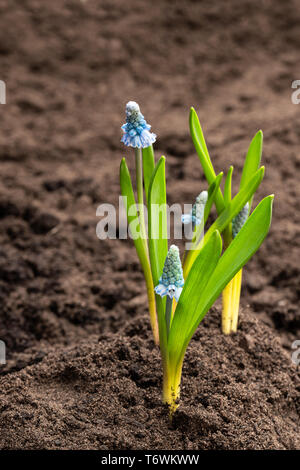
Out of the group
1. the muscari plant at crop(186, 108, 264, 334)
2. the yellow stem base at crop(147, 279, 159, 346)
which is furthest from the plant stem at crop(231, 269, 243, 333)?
the yellow stem base at crop(147, 279, 159, 346)

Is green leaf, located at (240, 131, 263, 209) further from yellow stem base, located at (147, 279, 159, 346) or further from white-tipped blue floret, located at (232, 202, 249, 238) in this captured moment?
yellow stem base, located at (147, 279, 159, 346)

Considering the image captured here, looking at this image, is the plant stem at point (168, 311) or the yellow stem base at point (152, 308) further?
the yellow stem base at point (152, 308)

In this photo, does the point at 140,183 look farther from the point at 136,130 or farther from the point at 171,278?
the point at 171,278

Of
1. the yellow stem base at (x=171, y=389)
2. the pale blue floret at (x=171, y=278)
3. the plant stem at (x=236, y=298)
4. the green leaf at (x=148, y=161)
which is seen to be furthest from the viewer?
the plant stem at (x=236, y=298)

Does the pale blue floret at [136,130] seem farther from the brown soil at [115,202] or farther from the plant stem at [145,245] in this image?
the brown soil at [115,202]

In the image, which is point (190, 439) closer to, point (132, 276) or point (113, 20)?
point (132, 276)

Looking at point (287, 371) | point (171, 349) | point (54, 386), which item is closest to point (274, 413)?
point (287, 371)

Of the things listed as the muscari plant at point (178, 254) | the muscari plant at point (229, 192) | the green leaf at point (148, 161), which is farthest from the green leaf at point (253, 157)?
the green leaf at point (148, 161)

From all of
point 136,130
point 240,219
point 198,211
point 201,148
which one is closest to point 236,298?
point 240,219

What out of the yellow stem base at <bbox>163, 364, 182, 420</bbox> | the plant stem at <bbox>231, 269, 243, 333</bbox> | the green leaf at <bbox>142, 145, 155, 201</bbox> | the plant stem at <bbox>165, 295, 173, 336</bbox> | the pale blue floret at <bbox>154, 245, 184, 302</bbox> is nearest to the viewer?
the pale blue floret at <bbox>154, 245, 184, 302</bbox>
